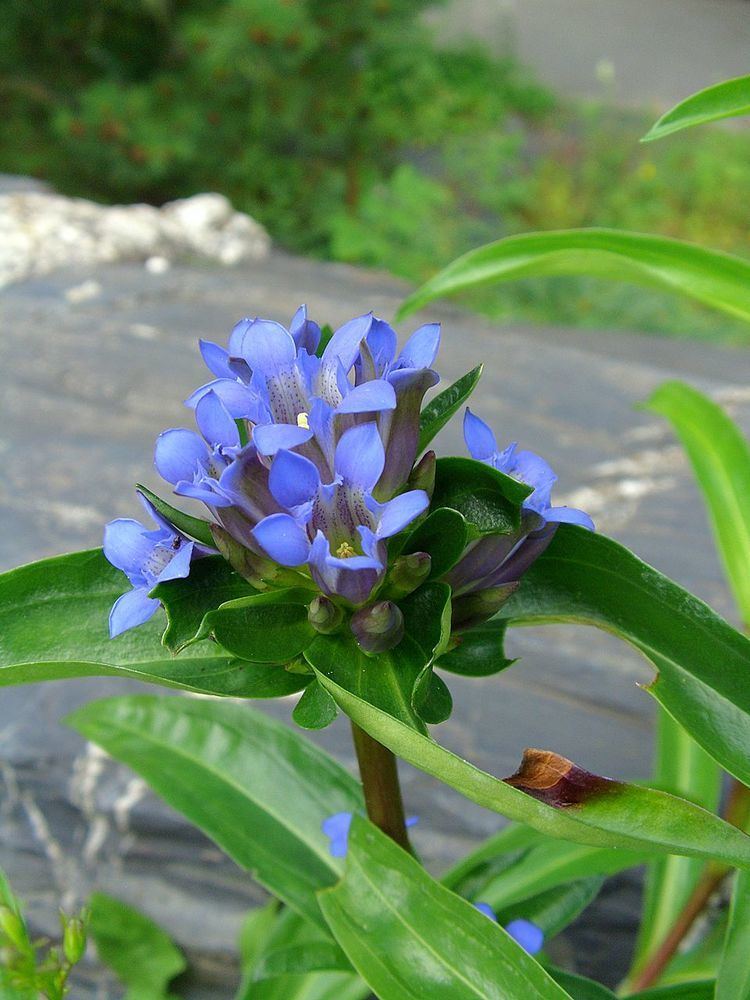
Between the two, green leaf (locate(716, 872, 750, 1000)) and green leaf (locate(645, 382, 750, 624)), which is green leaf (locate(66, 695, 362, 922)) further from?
green leaf (locate(645, 382, 750, 624))

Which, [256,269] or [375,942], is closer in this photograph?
[375,942]

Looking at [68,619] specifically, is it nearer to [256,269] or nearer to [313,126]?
[256,269]

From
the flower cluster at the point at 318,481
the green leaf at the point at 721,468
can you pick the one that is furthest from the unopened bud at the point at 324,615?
the green leaf at the point at 721,468

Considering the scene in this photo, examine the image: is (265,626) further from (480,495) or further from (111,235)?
(111,235)

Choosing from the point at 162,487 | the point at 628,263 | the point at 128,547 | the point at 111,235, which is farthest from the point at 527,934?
the point at 111,235

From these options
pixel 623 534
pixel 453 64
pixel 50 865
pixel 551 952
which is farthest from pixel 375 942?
pixel 453 64
